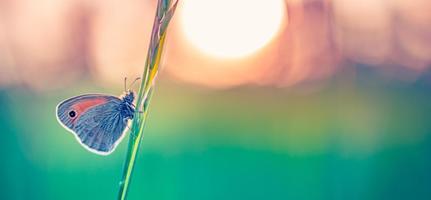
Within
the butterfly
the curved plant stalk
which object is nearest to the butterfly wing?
the butterfly

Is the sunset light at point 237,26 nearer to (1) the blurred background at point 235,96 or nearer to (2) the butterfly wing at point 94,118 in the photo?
(1) the blurred background at point 235,96

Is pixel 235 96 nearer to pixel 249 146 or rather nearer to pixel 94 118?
pixel 249 146

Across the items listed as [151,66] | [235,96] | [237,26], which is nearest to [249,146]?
[235,96]

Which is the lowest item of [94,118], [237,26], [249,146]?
[249,146]

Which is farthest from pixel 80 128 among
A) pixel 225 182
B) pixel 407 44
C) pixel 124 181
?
pixel 407 44

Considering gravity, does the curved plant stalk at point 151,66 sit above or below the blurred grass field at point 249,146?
above

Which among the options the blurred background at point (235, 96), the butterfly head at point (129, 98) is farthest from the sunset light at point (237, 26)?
the butterfly head at point (129, 98)

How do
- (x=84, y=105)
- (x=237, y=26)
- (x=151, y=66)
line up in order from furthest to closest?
(x=237, y=26)
(x=84, y=105)
(x=151, y=66)

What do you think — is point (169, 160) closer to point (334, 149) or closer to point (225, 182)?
point (225, 182)

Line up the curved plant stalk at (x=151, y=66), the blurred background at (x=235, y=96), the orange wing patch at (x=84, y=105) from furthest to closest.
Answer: the blurred background at (x=235, y=96)
the orange wing patch at (x=84, y=105)
the curved plant stalk at (x=151, y=66)
